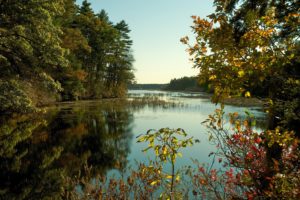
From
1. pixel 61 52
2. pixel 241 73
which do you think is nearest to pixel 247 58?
pixel 241 73

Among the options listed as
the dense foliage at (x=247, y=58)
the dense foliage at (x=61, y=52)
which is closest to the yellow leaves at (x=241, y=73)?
the dense foliage at (x=247, y=58)

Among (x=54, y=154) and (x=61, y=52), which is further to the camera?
(x=61, y=52)

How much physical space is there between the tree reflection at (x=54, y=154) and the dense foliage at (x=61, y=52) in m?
2.29

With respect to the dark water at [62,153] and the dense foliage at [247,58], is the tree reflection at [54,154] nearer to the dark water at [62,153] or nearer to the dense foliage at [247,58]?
the dark water at [62,153]

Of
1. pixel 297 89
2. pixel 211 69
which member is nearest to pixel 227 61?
pixel 211 69

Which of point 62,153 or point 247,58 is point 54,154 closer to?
point 62,153

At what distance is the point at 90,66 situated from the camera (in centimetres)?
4344

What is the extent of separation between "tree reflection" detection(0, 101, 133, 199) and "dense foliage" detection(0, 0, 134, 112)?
7.52ft

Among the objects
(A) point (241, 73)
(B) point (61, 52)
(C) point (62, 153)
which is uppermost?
(B) point (61, 52)

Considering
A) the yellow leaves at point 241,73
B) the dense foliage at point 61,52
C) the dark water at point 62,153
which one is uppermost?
the dense foliage at point 61,52

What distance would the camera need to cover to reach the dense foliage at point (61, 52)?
13727mm

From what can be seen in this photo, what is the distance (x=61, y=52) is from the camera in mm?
14062

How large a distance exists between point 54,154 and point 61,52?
599 cm

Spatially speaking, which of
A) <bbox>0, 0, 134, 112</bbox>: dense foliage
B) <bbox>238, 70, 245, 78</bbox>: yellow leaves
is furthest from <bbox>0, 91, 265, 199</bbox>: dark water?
<bbox>238, 70, 245, 78</bbox>: yellow leaves
